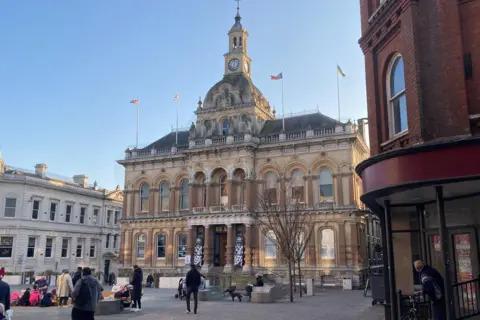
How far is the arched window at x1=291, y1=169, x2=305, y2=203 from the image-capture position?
4001 centimetres

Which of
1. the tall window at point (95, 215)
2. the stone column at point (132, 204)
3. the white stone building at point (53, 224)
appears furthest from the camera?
the tall window at point (95, 215)

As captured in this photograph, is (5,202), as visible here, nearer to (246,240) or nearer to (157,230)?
(157,230)

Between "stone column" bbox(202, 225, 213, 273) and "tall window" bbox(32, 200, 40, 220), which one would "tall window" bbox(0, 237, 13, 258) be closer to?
"tall window" bbox(32, 200, 40, 220)

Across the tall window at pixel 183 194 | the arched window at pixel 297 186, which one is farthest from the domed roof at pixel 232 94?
the arched window at pixel 297 186

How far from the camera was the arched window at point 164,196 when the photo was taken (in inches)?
1841

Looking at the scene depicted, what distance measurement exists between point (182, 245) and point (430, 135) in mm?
36677

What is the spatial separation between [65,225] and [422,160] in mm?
48370

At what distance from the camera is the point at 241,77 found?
46281 mm

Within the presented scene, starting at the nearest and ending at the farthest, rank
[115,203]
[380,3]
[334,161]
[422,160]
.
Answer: [422,160] < [380,3] < [334,161] < [115,203]

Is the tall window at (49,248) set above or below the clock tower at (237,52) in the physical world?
below

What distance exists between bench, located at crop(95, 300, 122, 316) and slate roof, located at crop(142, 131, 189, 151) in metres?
32.7

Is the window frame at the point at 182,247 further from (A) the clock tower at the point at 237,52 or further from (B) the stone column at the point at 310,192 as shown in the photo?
(A) the clock tower at the point at 237,52

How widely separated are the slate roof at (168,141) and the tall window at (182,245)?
9.97 metres

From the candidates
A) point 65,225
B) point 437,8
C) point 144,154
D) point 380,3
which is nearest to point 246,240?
point 144,154
